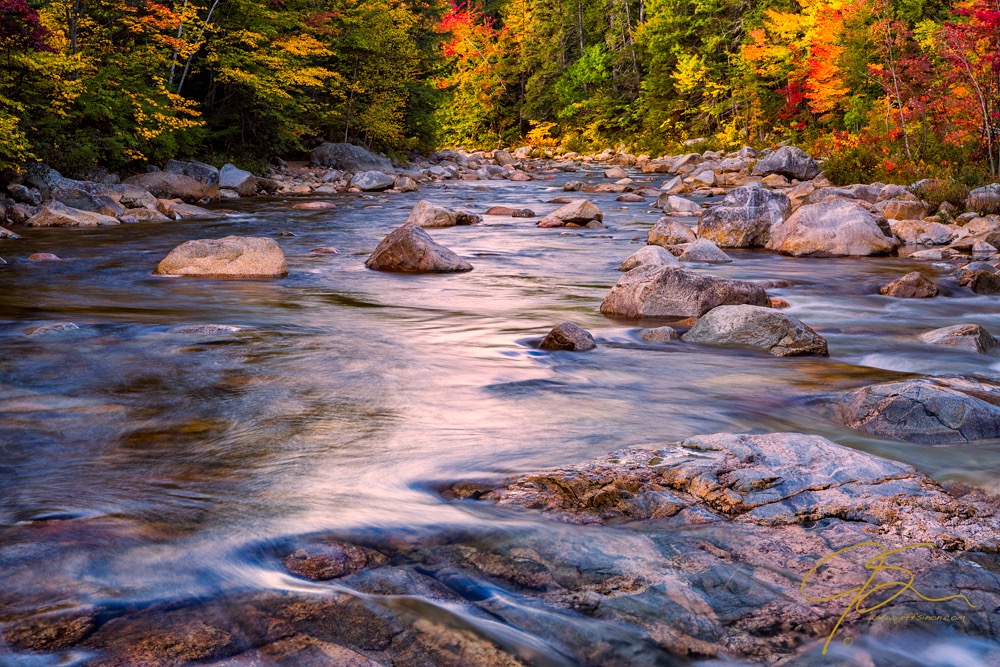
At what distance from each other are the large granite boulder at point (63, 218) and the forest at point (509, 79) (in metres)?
0.88

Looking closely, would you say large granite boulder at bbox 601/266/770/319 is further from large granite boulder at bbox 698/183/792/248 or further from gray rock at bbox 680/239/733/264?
large granite boulder at bbox 698/183/792/248

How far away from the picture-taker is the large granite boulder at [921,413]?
3.70 m

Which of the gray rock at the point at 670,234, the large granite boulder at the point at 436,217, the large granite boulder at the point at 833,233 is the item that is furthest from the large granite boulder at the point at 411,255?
the large granite boulder at the point at 436,217

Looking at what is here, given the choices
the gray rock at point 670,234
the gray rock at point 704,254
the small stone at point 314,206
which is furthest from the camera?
the small stone at point 314,206

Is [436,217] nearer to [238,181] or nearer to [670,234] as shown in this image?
[670,234]

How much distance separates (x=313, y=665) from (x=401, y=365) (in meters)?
3.49

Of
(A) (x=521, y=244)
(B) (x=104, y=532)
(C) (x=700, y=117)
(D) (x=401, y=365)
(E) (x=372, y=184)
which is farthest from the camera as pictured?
(C) (x=700, y=117)

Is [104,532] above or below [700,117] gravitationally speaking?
→ below

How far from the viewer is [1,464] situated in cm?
332

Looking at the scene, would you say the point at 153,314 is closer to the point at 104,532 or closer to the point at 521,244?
the point at 104,532

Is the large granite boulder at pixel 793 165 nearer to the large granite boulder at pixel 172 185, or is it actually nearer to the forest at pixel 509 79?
the forest at pixel 509 79

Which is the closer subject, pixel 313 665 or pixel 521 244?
pixel 313 665

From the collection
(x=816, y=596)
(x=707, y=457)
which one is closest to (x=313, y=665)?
(x=816, y=596)

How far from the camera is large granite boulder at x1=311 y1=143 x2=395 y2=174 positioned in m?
27.9
